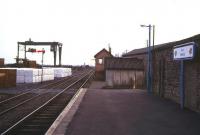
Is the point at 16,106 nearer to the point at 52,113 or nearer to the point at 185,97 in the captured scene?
the point at 52,113

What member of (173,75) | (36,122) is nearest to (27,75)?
(173,75)

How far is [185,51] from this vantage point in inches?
632

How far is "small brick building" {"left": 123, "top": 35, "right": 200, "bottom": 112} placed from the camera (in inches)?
616

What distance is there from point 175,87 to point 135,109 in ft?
12.8

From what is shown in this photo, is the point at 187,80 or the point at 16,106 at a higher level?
the point at 187,80

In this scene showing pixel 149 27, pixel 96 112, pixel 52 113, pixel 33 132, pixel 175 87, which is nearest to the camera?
pixel 33 132

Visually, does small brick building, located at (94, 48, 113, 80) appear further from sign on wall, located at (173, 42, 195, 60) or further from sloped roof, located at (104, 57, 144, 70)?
sign on wall, located at (173, 42, 195, 60)

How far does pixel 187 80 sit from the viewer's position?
1695 cm

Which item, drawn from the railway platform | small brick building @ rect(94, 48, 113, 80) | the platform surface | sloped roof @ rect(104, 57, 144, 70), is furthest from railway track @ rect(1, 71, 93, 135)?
small brick building @ rect(94, 48, 113, 80)

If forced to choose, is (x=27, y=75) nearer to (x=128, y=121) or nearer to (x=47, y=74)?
→ (x=47, y=74)

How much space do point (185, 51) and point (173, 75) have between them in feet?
11.9

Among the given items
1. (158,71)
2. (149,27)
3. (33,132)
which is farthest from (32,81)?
(33,132)

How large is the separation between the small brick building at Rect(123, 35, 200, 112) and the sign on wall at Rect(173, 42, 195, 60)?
0.91ft

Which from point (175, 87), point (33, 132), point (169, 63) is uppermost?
point (169, 63)
